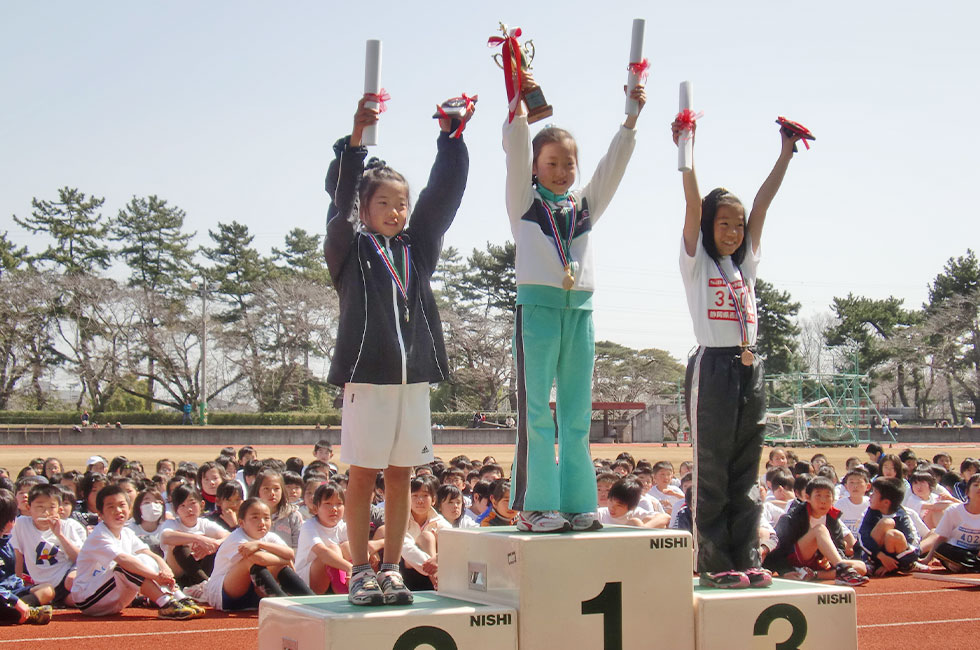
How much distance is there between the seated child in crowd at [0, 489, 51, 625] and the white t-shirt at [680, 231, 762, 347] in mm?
5215

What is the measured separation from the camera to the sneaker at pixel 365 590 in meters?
3.99

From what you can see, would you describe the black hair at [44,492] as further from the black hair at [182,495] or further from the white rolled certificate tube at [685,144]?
the white rolled certificate tube at [685,144]

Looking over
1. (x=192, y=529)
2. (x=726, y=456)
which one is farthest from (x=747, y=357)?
(x=192, y=529)

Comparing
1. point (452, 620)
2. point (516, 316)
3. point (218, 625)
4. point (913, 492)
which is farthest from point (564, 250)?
point (913, 492)

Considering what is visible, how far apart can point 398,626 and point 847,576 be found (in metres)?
5.98

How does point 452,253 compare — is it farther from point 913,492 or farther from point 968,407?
point 913,492

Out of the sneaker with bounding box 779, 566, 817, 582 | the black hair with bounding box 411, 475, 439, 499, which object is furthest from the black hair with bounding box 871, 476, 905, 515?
the black hair with bounding box 411, 475, 439, 499

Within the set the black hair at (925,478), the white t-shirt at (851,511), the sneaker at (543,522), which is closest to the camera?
the sneaker at (543,522)

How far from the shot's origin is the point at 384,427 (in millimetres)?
4254

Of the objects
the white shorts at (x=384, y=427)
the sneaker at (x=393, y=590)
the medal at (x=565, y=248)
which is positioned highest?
the medal at (x=565, y=248)

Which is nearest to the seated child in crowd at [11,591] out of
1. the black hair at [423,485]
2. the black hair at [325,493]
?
the black hair at [325,493]

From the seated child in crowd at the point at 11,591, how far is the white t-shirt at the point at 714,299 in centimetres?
521

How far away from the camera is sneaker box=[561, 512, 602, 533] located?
4.48m

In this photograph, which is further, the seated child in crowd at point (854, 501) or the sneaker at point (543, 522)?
the seated child in crowd at point (854, 501)
